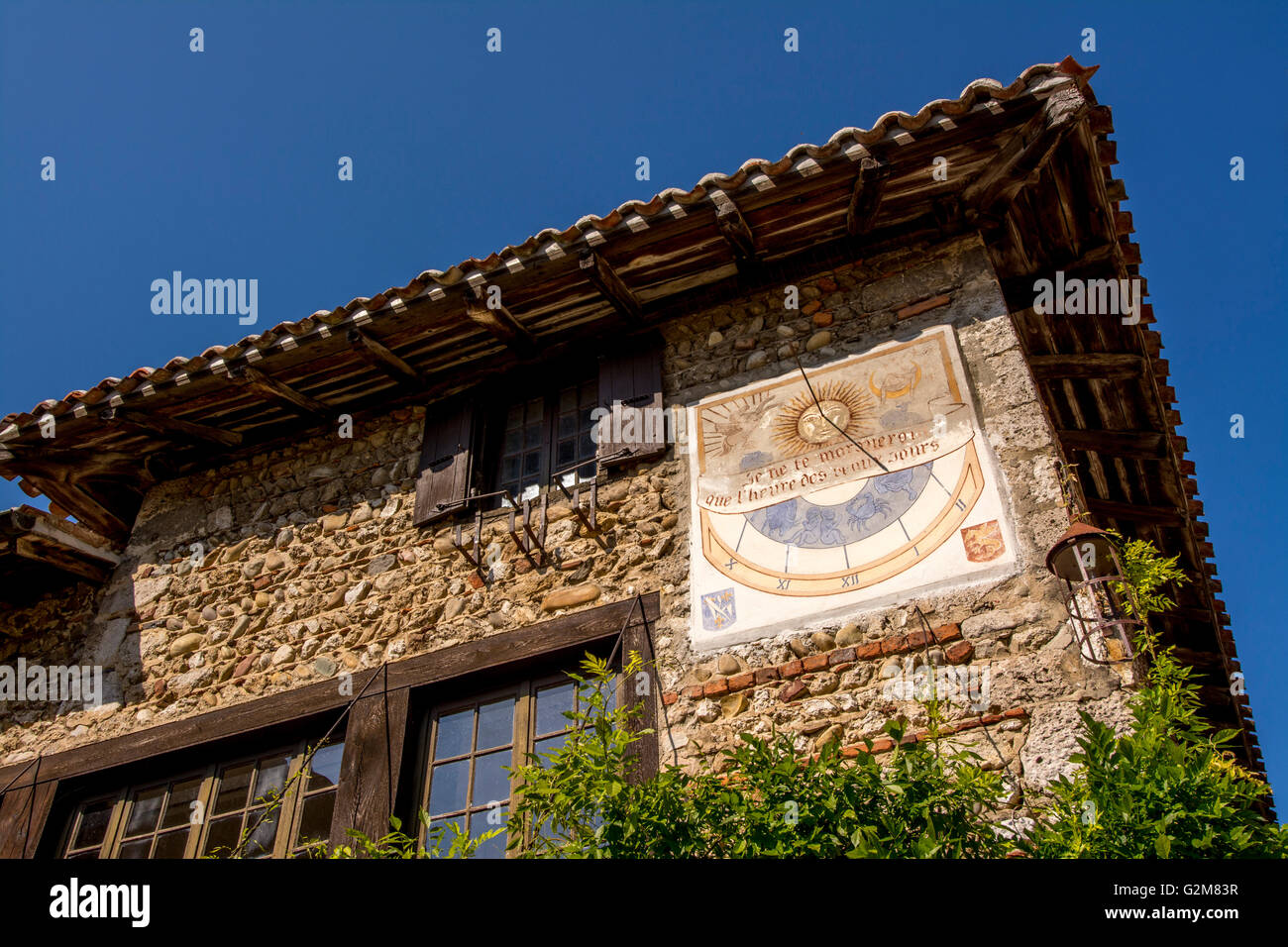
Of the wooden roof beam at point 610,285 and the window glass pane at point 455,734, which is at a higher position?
the wooden roof beam at point 610,285

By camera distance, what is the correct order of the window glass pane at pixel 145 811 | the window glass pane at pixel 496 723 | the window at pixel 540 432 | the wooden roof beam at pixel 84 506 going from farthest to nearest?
the wooden roof beam at pixel 84 506, the window at pixel 540 432, the window glass pane at pixel 145 811, the window glass pane at pixel 496 723

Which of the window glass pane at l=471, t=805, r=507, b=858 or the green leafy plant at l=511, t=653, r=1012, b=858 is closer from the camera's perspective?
the green leafy plant at l=511, t=653, r=1012, b=858

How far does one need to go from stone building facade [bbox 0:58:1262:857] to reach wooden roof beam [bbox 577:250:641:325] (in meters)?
0.04

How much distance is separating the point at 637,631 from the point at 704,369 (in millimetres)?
1572

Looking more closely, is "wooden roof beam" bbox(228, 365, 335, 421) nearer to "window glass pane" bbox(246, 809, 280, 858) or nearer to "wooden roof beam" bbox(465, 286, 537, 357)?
"wooden roof beam" bbox(465, 286, 537, 357)

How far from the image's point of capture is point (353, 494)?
243 inches

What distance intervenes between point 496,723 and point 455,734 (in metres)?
0.23

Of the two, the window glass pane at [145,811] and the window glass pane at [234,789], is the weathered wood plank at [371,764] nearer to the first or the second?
the window glass pane at [234,789]

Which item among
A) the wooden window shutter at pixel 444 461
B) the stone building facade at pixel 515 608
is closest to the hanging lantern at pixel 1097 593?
the stone building facade at pixel 515 608

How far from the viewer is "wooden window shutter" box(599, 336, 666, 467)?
5508 millimetres

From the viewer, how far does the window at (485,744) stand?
464 centimetres

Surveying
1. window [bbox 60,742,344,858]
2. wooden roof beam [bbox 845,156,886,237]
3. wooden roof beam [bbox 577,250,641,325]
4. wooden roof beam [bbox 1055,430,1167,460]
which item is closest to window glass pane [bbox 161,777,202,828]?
window [bbox 60,742,344,858]
